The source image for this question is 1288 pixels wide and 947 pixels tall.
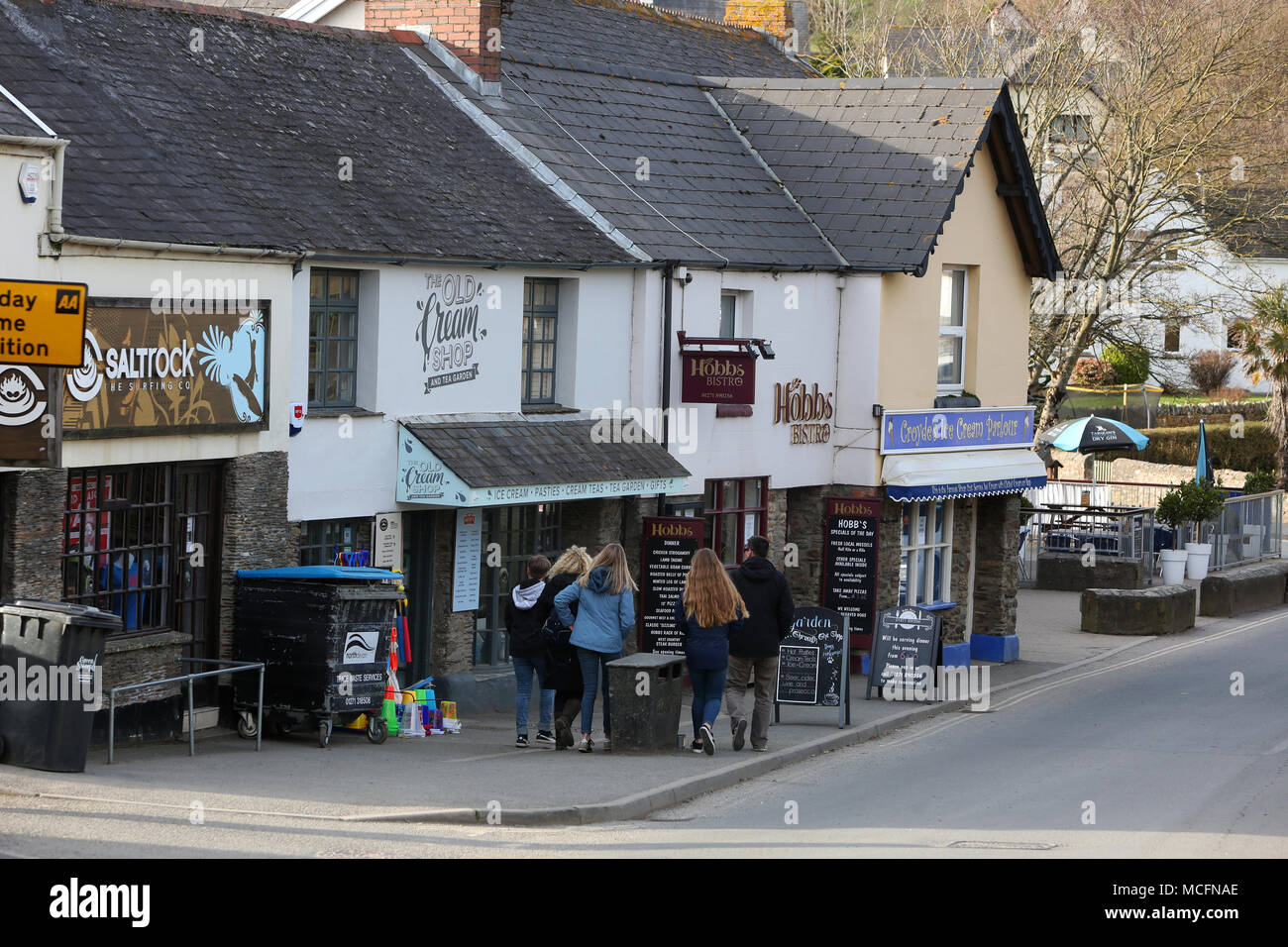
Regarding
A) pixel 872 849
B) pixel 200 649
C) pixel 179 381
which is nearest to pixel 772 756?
pixel 872 849

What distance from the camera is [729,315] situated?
21594 mm

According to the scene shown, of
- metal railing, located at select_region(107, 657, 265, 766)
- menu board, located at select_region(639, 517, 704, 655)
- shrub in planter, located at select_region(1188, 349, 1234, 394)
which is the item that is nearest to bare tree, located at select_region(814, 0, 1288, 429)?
menu board, located at select_region(639, 517, 704, 655)

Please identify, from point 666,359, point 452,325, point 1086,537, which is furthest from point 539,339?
point 1086,537

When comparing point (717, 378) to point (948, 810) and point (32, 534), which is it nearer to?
point (948, 810)

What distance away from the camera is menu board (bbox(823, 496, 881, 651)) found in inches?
845

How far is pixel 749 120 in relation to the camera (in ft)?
80.6

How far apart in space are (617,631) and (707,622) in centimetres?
84

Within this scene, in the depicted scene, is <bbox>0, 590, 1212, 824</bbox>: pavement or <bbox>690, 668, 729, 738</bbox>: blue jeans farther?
<bbox>690, 668, 729, 738</bbox>: blue jeans

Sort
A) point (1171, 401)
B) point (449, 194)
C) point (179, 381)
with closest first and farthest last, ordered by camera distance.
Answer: point (179, 381), point (449, 194), point (1171, 401)

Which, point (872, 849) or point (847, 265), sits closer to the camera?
point (872, 849)

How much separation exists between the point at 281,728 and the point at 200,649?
1013mm

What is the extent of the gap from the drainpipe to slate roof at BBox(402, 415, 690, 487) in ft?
0.92

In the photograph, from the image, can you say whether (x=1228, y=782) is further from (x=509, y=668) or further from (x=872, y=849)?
(x=509, y=668)

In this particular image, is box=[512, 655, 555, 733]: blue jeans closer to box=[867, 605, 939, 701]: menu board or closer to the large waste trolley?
the large waste trolley
